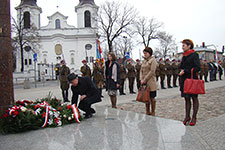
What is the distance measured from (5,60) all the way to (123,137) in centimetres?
304

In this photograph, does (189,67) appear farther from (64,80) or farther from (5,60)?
(64,80)

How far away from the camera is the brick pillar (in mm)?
4824

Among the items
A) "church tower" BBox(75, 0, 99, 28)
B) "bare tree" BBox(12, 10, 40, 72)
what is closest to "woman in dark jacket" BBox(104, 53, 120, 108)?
"bare tree" BBox(12, 10, 40, 72)

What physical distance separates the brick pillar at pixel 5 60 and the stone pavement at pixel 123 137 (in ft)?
3.10

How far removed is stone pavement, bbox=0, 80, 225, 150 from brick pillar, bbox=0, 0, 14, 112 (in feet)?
3.10

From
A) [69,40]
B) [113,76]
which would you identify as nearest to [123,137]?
[113,76]

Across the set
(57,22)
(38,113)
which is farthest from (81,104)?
(57,22)

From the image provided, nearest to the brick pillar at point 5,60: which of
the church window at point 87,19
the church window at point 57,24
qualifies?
the church window at point 87,19

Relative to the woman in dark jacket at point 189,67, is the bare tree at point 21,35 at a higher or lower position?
higher

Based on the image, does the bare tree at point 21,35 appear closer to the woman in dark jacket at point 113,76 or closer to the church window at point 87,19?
the church window at point 87,19

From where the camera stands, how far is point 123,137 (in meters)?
3.87

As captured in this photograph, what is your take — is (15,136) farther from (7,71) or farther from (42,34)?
(42,34)

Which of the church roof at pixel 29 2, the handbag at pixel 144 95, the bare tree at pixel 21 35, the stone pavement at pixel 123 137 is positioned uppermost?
the church roof at pixel 29 2

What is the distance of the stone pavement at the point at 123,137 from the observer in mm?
3484
